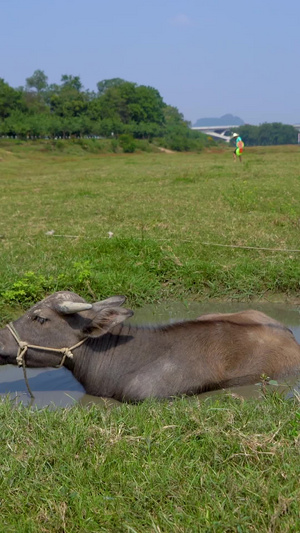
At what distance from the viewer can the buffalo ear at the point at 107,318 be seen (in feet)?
14.7

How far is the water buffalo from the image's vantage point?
4516 millimetres

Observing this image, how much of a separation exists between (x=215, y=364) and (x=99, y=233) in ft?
17.4

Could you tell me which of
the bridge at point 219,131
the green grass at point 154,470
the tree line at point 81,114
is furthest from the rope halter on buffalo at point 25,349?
the bridge at point 219,131

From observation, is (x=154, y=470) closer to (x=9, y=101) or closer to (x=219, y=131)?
(x=9, y=101)

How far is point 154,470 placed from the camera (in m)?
2.99

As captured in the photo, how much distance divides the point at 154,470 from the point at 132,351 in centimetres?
175

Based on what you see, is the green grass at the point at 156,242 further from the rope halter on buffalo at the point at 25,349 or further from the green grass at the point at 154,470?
the green grass at the point at 154,470

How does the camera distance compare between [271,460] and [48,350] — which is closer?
[271,460]

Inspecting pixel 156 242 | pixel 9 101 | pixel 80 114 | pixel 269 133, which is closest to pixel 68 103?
pixel 80 114

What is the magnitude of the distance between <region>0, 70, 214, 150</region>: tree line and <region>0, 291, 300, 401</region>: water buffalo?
57774 mm

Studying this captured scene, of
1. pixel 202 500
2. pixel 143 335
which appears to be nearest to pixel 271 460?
pixel 202 500

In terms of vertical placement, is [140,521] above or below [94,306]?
below

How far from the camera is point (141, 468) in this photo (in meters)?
3.04

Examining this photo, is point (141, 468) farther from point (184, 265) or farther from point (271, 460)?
point (184, 265)
